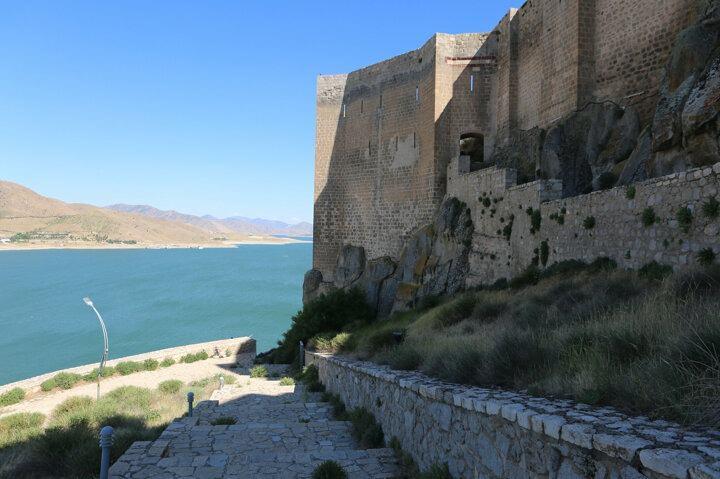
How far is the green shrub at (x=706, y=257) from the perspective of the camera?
6.99 meters

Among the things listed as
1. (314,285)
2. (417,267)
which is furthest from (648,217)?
(314,285)

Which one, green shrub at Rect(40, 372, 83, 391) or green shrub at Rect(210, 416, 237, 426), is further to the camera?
Result: green shrub at Rect(40, 372, 83, 391)

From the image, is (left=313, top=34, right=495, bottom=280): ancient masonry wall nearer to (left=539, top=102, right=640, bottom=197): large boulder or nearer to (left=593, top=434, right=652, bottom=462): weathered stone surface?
(left=539, top=102, right=640, bottom=197): large boulder

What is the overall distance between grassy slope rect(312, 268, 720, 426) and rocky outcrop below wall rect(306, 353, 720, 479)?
200 mm

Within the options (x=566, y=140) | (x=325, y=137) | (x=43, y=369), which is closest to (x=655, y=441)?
(x=566, y=140)

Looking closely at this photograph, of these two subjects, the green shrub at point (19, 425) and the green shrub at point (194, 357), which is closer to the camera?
the green shrub at point (19, 425)

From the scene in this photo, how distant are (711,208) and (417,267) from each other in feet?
41.9

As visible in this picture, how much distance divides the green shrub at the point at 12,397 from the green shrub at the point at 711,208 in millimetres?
22048

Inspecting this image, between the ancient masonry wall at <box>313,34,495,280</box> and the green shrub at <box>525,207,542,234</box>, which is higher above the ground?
the ancient masonry wall at <box>313,34,495,280</box>

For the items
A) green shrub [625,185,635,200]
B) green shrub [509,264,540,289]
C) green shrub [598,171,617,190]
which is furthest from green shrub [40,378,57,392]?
green shrub [625,185,635,200]

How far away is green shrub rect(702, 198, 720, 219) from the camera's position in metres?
6.91

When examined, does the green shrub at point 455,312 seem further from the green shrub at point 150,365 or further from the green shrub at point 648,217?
the green shrub at point 150,365

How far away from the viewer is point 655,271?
7.91 meters

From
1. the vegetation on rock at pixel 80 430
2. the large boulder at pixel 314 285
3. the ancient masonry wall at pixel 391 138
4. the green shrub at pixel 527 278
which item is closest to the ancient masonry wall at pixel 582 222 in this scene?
the green shrub at pixel 527 278
